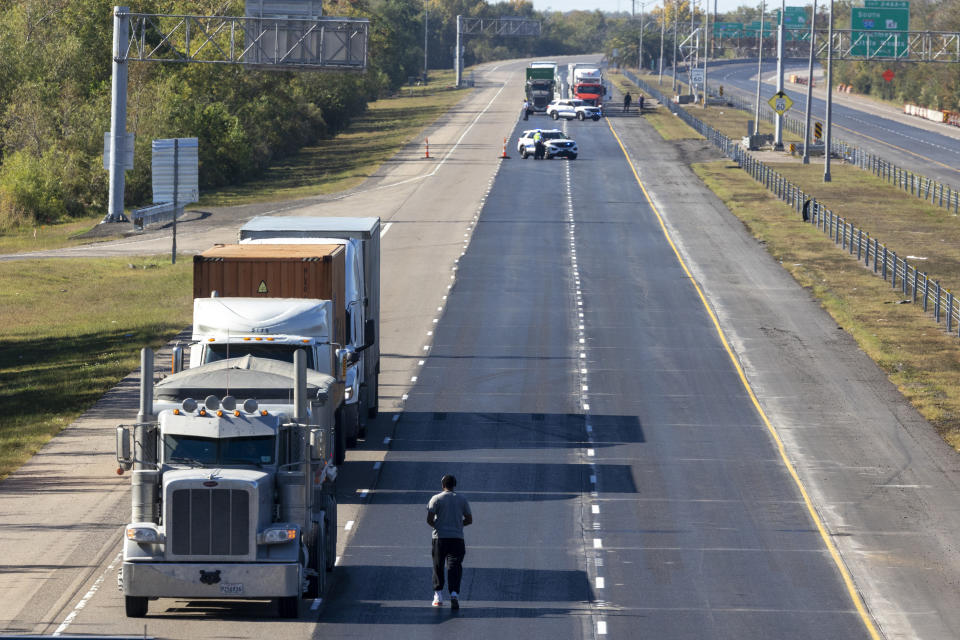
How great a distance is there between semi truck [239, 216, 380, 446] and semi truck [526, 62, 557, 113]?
8651 cm

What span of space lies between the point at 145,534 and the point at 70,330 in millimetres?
24422

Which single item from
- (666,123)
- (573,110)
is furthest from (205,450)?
(573,110)

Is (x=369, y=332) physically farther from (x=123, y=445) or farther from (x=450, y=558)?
(x=123, y=445)

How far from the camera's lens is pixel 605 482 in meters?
23.1

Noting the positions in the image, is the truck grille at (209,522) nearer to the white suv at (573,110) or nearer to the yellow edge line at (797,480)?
the yellow edge line at (797,480)

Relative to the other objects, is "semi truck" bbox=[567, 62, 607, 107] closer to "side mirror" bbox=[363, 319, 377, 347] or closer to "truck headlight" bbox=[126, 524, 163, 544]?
"side mirror" bbox=[363, 319, 377, 347]

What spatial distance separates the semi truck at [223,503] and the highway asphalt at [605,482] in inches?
24.8

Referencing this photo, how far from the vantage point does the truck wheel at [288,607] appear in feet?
52.2

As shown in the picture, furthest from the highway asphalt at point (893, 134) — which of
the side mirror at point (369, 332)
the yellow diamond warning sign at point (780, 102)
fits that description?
the side mirror at point (369, 332)

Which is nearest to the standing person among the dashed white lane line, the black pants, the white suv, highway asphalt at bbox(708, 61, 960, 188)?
the black pants

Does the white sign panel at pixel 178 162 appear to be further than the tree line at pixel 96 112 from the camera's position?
No

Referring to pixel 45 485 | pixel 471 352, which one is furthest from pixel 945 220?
pixel 45 485

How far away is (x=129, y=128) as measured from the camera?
79125 mm

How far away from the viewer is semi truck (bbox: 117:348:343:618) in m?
15.2
